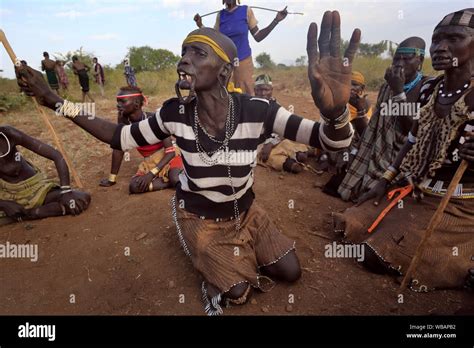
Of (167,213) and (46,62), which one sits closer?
(167,213)

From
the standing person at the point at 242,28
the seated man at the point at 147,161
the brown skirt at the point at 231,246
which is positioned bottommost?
the brown skirt at the point at 231,246

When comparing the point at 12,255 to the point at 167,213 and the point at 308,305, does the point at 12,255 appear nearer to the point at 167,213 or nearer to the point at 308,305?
the point at 167,213

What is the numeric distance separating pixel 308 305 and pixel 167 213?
1.73 m

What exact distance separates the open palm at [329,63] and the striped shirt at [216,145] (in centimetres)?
43

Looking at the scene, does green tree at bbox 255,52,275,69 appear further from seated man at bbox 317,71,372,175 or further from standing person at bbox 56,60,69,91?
seated man at bbox 317,71,372,175

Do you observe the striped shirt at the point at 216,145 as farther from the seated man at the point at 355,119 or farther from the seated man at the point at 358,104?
the seated man at the point at 358,104

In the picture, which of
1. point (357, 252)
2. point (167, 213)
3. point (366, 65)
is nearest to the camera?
point (357, 252)

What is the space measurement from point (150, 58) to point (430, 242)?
954 inches

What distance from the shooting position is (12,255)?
2.98 metres

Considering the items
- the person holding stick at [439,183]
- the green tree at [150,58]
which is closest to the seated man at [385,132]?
the person holding stick at [439,183]

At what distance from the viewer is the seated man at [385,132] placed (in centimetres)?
311

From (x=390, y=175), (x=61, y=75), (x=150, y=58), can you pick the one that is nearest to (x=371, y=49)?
(x=150, y=58)

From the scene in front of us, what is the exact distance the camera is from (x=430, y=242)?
232 centimetres
